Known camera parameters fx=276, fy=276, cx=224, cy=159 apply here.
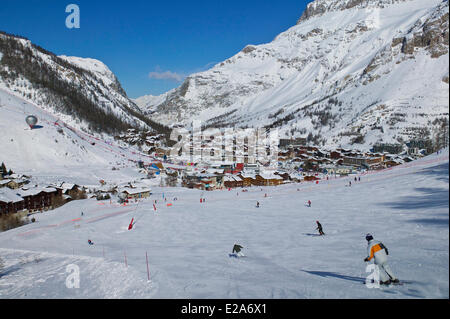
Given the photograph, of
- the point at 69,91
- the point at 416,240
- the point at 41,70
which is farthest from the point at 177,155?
the point at 416,240

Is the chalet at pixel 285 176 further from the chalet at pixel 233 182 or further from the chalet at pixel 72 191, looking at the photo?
the chalet at pixel 72 191

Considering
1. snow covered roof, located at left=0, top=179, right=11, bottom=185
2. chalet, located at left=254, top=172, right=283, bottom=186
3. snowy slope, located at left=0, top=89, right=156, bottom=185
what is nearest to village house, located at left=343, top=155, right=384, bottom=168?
chalet, located at left=254, top=172, right=283, bottom=186

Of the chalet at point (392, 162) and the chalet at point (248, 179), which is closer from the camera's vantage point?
the chalet at point (248, 179)

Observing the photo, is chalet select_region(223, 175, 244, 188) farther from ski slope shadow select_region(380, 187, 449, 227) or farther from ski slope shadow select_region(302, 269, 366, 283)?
ski slope shadow select_region(302, 269, 366, 283)

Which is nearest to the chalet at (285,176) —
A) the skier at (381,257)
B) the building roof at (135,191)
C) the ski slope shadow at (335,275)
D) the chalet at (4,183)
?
the building roof at (135,191)

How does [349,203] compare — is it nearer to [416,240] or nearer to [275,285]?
[416,240]
